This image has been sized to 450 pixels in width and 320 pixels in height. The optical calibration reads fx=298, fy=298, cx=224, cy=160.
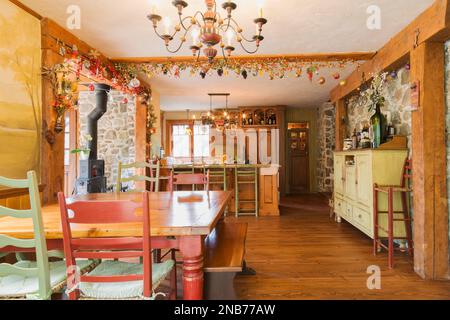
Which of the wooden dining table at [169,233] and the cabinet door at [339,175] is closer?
the wooden dining table at [169,233]

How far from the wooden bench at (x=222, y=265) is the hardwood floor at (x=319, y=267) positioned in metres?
0.53

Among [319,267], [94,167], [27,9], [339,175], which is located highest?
[27,9]

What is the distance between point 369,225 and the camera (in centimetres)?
366

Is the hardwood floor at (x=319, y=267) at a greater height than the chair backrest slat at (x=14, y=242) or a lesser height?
lesser

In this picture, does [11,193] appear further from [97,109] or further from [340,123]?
[340,123]

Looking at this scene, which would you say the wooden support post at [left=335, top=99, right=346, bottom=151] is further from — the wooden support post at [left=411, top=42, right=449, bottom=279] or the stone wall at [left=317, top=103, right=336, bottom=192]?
the wooden support post at [left=411, top=42, right=449, bottom=279]

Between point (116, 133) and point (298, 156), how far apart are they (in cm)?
541

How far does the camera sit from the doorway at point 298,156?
9.05 metres

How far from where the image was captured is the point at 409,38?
10.3ft

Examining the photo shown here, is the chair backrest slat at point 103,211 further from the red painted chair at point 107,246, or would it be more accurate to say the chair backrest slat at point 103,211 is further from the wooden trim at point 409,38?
the wooden trim at point 409,38

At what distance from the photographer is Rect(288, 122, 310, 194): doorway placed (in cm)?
905

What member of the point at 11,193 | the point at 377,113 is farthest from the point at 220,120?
the point at 11,193

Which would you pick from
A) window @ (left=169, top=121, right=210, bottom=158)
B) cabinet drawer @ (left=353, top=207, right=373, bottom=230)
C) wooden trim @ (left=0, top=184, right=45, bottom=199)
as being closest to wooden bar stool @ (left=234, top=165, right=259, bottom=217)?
cabinet drawer @ (left=353, top=207, right=373, bottom=230)

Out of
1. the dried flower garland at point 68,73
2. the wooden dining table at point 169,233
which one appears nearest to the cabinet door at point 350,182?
the wooden dining table at point 169,233
